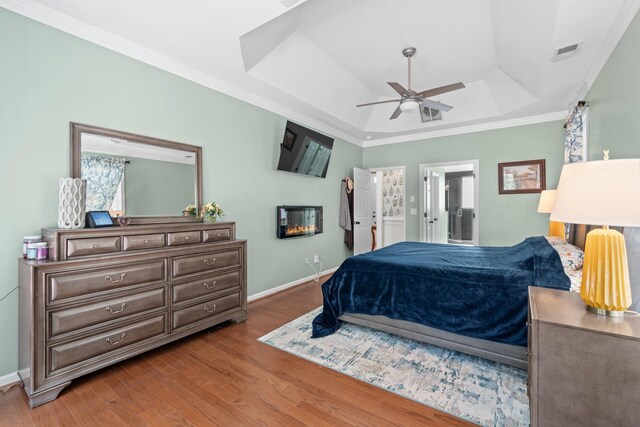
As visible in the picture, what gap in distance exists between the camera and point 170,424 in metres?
1.67

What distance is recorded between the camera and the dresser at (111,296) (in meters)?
1.84

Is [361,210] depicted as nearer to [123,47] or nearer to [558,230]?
[558,230]

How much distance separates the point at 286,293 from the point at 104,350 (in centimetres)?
234

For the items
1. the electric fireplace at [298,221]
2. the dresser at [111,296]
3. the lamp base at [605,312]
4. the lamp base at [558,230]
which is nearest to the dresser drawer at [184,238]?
the dresser at [111,296]

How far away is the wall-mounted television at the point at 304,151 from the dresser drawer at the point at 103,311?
236 centimetres

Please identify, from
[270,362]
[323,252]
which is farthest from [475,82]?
[270,362]

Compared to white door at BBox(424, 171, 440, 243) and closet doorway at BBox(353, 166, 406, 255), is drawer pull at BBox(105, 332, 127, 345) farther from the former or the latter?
white door at BBox(424, 171, 440, 243)

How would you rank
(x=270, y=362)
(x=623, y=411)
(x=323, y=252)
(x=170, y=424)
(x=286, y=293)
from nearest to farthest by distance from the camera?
(x=623, y=411), (x=170, y=424), (x=270, y=362), (x=286, y=293), (x=323, y=252)

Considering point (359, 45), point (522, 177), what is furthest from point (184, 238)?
point (522, 177)

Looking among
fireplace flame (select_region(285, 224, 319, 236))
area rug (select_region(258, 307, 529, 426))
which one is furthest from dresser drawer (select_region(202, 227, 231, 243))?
fireplace flame (select_region(285, 224, 319, 236))

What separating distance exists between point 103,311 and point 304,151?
3155 mm

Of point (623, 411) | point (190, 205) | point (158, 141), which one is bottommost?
point (623, 411)

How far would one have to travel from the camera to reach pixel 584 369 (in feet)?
4.03

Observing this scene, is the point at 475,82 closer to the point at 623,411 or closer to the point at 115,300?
the point at 623,411
